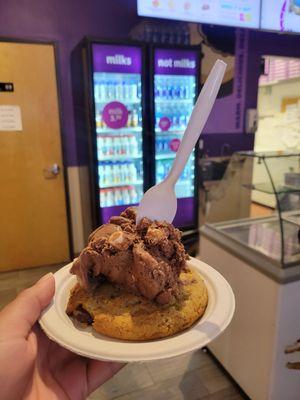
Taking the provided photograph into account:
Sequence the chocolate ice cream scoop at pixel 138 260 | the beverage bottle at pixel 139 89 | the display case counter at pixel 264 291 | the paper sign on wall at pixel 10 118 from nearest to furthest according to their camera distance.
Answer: the chocolate ice cream scoop at pixel 138 260, the display case counter at pixel 264 291, the paper sign on wall at pixel 10 118, the beverage bottle at pixel 139 89

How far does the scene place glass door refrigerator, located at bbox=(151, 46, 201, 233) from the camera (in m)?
3.30

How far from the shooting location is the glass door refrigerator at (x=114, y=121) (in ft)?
9.93

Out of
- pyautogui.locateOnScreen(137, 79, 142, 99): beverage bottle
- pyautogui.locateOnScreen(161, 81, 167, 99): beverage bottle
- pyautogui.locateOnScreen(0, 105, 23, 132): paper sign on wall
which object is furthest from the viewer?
pyautogui.locateOnScreen(161, 81, 167, 99): beverage bottle

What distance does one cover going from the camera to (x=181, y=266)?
2.95 ft

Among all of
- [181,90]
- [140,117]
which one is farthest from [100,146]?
[181,90]

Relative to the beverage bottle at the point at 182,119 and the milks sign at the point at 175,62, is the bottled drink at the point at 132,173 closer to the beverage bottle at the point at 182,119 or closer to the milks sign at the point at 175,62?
the beverage bottle at the point at 182,119

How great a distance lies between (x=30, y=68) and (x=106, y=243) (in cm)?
294

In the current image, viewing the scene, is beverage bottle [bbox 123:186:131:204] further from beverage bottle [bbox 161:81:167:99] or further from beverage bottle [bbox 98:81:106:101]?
beverage bottle [bbox 161:81:167:99]

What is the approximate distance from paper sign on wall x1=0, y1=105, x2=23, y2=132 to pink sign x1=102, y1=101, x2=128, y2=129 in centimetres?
89

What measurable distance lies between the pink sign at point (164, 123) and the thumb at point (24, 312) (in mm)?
2877

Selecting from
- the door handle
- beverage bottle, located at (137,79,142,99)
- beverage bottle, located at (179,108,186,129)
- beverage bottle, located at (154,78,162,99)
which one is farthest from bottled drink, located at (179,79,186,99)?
the door handle

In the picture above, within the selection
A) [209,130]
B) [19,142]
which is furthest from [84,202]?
[209,130]

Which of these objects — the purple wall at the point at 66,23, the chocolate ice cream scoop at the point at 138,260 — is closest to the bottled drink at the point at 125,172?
the purple wall at the point at 66,23

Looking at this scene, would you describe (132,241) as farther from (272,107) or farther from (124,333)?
(272,107)
